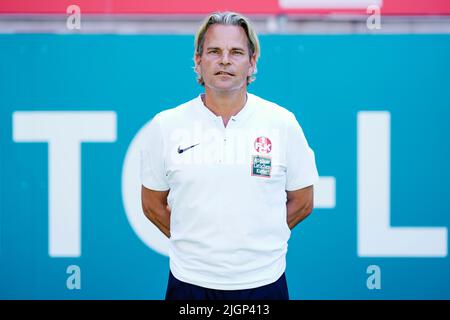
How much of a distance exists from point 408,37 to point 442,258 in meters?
0.81

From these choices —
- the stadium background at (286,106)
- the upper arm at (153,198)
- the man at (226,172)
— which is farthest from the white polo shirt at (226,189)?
Result: the stadium background at (286,106)

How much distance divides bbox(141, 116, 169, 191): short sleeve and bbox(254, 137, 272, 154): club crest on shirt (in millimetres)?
242

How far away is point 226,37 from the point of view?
1426mm

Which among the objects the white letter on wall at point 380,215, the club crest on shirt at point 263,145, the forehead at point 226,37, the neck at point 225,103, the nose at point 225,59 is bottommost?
the white letter on wall at point 380,215

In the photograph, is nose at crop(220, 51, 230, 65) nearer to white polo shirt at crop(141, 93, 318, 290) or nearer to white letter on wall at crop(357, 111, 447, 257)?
white polo shirt at crop(141, 93, 318, 290)

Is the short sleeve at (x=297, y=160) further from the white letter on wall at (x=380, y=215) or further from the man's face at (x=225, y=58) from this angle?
the white letter on wall at (x=380, y=215)

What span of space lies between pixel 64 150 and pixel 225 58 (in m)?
0.90

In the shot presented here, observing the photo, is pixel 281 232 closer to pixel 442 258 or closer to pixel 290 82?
pixel 290 82

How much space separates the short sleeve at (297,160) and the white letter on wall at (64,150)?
815 millimetres

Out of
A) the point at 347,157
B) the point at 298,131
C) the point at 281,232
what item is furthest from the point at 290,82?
the point at 281,232

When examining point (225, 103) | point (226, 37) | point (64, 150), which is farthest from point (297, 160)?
point (64, 150)

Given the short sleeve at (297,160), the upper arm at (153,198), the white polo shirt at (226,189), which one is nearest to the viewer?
the white polo shirt at (226,189)

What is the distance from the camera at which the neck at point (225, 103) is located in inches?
57.1

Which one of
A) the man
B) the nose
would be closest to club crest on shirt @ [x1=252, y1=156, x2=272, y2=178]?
the man
